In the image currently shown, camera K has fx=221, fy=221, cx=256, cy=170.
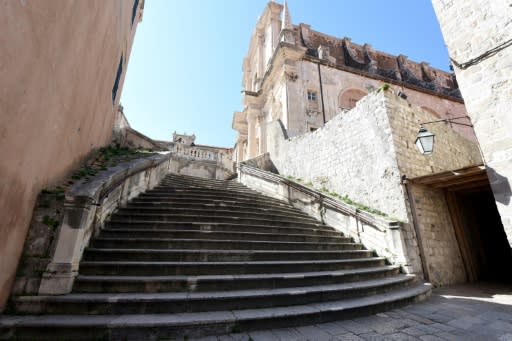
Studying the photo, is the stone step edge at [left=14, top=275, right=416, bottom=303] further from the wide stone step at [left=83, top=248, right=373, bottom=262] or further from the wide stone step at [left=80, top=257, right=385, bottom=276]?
the wide stone step at [left=83, top=248, right=373, bottom=262]

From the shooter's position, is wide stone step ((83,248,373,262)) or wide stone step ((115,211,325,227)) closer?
wide stone step ((83,248,373,262))

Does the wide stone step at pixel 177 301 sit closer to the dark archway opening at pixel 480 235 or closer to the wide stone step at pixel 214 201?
the wide stone step at pixel 214 201

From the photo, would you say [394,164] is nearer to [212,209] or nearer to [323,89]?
[212,209]

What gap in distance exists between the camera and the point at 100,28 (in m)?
4.68

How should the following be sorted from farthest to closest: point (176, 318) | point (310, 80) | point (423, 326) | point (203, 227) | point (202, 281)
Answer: point (310, 80) → point (203, 227) → point (202, 281) → point (423, 326) → point (176, 318)

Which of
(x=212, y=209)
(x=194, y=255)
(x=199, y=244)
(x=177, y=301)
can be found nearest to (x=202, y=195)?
(x=212, y=209)

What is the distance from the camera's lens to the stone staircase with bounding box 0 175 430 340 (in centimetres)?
246

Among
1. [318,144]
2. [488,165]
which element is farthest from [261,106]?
[488,165]

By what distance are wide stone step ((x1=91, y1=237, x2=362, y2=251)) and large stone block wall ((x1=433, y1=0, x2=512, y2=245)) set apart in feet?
12.9

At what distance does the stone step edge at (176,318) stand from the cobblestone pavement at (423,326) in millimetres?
156

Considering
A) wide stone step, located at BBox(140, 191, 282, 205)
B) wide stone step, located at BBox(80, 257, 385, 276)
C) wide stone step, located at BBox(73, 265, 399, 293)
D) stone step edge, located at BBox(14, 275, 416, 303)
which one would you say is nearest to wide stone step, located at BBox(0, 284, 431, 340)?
stone step edge, located at BBox(14, 275, 416, 303)

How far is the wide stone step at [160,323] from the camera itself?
2256 mm

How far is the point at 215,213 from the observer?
555 centimetres

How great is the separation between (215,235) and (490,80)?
6945 millimetres
